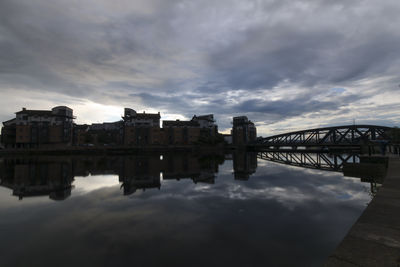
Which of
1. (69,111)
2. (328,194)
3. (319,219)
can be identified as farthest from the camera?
(69,111)

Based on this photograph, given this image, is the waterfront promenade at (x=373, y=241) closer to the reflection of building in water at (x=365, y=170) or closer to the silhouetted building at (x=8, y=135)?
the reflection of building in water at (x=365, y=170)

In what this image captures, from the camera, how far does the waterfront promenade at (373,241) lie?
3.12m

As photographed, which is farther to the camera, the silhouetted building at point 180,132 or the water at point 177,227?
the silhouetted building at point 180,132

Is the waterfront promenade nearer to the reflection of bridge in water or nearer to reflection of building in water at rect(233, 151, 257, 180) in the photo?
the reflection of bridge in water

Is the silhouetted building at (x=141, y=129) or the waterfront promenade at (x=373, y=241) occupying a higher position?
the silhouetted building at (x=141, y=129)

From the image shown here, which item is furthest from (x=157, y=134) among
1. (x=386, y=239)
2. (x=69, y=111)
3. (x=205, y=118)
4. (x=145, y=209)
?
(x=386, y=239)

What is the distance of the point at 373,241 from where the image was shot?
12.4 ft

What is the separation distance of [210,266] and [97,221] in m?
5.22

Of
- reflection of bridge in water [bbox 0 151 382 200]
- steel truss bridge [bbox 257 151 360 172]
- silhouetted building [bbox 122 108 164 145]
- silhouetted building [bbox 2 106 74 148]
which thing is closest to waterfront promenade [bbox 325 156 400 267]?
reflection of bridge in water [bbox 0 151 382 200]

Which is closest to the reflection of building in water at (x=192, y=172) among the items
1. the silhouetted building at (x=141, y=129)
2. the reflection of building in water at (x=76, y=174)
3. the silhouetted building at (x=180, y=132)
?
the reflection of building in water at (x=76, y=174)

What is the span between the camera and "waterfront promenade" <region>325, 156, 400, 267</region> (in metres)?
3.12

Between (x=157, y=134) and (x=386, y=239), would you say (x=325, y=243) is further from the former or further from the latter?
(x=157, y=134)

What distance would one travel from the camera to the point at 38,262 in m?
4.54

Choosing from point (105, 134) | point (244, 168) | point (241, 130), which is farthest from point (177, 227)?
point (241, 130)
